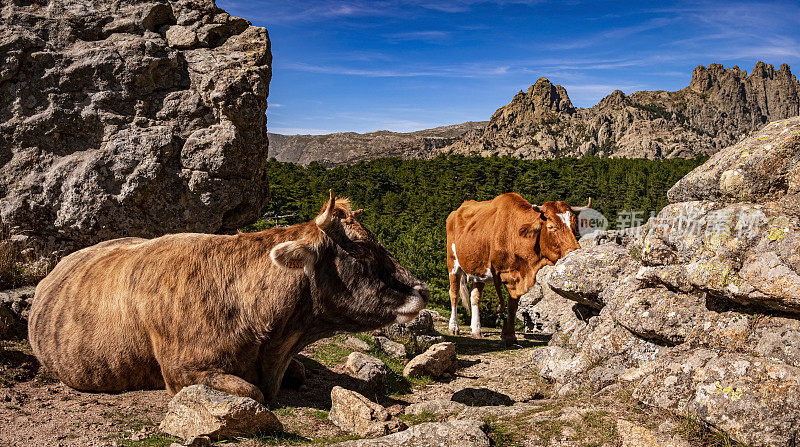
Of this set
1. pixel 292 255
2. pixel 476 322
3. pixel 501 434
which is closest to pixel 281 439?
pixel 292 255

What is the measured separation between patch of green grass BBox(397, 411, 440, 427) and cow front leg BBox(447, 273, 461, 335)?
7.71m

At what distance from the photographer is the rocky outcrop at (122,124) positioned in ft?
29.8

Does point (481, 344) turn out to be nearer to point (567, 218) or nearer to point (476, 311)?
point (476, 311)

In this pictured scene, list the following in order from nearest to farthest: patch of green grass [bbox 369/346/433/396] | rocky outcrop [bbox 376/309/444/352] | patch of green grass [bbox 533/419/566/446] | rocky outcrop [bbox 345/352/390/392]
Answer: patch of green grass [bbox 533/419/566/446] < rocky outcrop [bbox 345/352/390/392] < patch of green grass [bbox 369/346/433/396] < rocky outcrop [bbox 376/309/444/352]

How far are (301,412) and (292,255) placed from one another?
1.73 m

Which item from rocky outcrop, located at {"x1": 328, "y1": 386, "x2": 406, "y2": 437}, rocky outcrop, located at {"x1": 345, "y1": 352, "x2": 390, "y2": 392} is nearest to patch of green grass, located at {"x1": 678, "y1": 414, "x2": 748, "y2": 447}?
rocky outcrop, located at {"x1": 328, "y1": 386, "x2": 406, "y2": 437}

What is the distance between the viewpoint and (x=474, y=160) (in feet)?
366

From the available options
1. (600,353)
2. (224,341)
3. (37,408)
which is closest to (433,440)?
(224,341)

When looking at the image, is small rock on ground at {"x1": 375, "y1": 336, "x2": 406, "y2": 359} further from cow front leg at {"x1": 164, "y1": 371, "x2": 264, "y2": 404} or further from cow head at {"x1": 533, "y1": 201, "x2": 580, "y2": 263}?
cow head at {"x1": 533, "y1": 201, "x2": 580, "y2": 263}

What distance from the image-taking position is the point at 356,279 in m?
5.95

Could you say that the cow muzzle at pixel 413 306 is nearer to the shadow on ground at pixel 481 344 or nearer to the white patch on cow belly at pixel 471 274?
the shadow on ground at pixel 481 344

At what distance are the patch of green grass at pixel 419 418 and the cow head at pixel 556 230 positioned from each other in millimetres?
6435

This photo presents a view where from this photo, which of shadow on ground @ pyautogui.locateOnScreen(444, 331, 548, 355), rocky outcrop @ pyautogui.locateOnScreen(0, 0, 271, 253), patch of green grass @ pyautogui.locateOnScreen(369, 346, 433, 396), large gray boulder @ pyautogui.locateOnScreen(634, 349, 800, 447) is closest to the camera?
large gray boulder @ pyautogui.locateOnScreen(634, 349, 800, 447)

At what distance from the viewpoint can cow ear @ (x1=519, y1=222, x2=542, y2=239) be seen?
1167 centimetres
